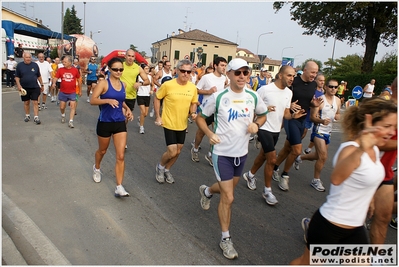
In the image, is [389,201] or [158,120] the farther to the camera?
[158,120]

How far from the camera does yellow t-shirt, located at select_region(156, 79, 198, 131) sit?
5.11 metres

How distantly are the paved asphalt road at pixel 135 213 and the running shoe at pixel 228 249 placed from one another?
55 mm

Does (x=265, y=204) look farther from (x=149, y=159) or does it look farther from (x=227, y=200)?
(x=149, y=159)

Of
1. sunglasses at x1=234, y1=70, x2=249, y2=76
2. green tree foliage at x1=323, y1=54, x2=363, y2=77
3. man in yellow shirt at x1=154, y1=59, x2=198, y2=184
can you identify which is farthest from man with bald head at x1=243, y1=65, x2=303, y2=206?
green tree foliage at x1=323, y1=54, x2=363, y2=77

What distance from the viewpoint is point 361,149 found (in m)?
2.16

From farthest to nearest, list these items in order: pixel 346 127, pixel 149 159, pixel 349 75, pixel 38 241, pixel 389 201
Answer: pixel 349 75
pixel 149 159
pixel 38 241
pixel 389 201
pixel 346 127

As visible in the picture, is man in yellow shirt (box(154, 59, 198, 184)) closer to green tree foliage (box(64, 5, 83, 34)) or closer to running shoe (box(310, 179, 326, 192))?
running shoe (box(310, 179, 326, 192))

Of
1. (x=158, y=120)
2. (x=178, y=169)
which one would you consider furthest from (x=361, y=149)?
(x=178, y=169)

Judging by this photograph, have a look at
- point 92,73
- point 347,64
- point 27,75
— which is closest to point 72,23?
point 347,64

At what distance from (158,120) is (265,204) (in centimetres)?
210

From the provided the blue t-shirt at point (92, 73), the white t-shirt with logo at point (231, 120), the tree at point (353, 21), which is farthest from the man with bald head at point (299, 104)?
the tree at point (353, 21)

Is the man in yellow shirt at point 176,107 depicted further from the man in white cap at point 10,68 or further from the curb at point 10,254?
the man in white cap at point 10,68

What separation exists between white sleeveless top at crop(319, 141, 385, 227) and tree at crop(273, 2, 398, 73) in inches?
968

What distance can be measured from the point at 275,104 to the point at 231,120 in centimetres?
153
